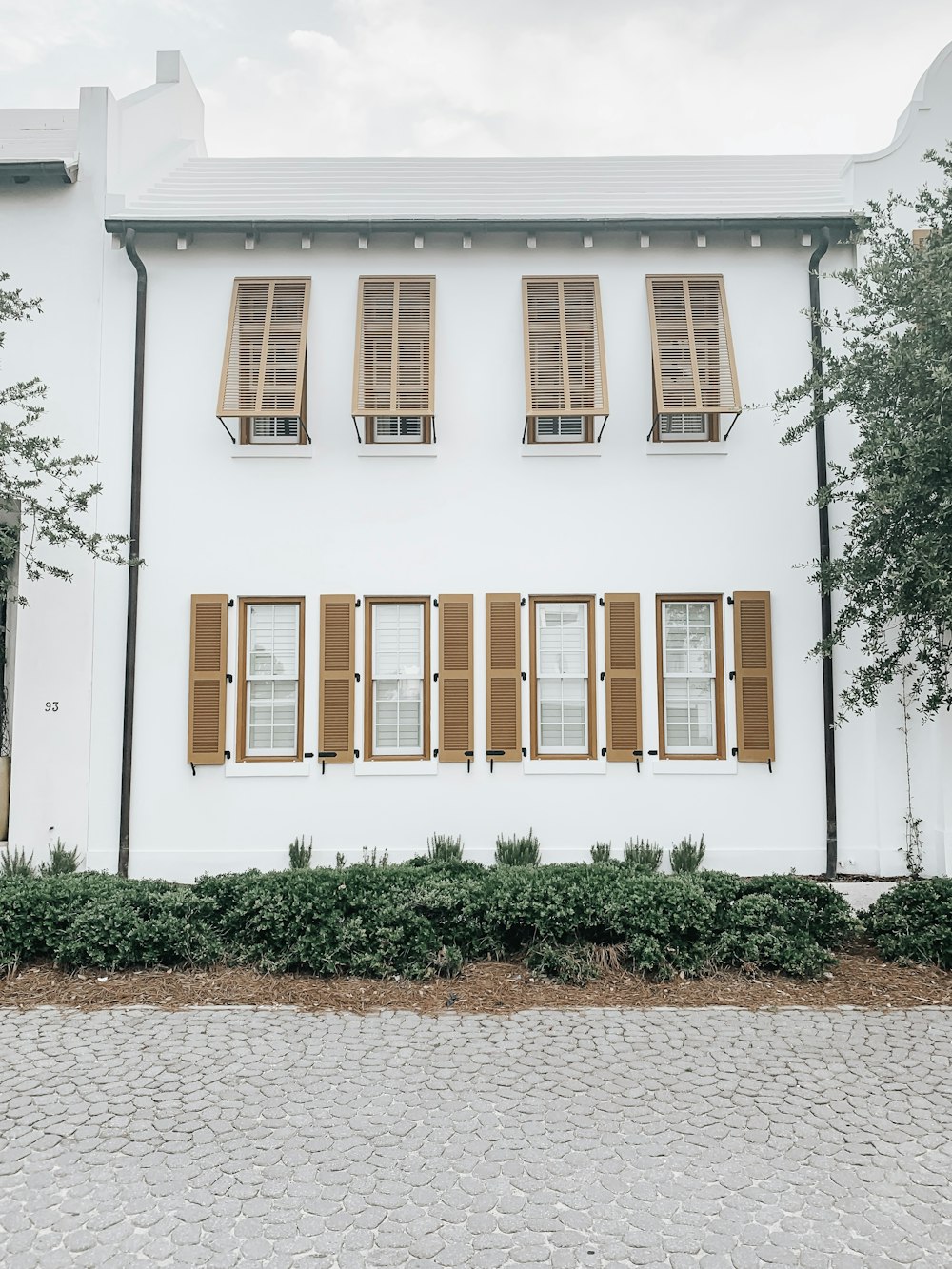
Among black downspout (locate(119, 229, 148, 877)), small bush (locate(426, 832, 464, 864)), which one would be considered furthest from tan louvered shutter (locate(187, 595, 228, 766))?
small bush (locate(426, 832, 464, 864))

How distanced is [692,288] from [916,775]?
18.7ft

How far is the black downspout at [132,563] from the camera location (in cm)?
900

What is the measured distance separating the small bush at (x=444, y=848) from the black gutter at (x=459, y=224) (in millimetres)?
6448

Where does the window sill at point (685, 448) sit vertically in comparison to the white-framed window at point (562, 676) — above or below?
above

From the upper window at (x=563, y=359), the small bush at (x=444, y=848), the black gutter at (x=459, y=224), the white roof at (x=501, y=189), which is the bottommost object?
the small bush at (x=444, y=848)

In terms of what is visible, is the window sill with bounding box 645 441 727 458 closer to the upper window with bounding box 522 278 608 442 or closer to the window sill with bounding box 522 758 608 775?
the upper window with bounding box 522 278 608 442

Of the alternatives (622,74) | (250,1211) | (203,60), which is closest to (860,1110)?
(250,1211)

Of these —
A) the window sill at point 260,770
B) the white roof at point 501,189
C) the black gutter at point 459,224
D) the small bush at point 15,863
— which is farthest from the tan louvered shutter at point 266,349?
the small bush at point 15,863

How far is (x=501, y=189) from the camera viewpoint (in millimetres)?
9992

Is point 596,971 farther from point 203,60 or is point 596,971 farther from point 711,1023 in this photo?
point 203,60

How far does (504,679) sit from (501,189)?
5.63m

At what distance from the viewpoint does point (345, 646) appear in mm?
9180

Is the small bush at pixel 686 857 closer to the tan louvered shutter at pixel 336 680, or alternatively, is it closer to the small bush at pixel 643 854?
the small bush at pixel 643 854

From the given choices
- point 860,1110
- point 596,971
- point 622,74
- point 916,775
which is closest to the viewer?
point 860,1110
